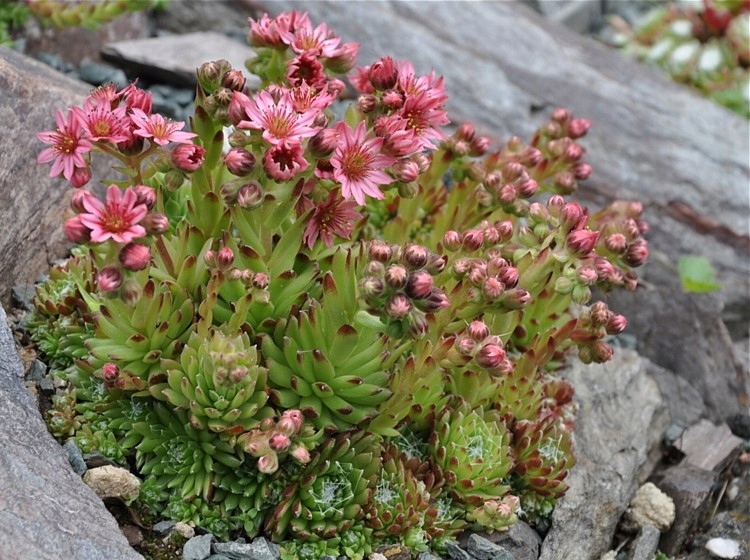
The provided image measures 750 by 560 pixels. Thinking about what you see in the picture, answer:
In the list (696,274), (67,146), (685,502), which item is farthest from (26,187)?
(696,274)

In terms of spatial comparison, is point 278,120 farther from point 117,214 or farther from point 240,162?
point 117,214

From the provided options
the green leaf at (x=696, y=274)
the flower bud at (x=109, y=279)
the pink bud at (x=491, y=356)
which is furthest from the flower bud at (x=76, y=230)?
the green leaf at (x=696, y=274)

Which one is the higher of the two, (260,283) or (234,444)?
(260,283)

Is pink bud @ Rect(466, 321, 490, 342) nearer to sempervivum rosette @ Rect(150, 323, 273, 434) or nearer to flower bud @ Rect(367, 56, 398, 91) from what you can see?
sempervivum rosette @ Rect(150, 323, 273, 434)

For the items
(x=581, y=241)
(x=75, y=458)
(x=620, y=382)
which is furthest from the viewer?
(x=620, y=382)

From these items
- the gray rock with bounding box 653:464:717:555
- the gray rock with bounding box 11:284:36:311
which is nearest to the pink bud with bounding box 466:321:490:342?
the gray rock with bounding box 653:464:717:555

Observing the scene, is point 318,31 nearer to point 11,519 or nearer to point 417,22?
point 11,519

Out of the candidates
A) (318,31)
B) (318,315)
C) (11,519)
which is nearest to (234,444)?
(318,315)

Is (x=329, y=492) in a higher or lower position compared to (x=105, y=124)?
lower
